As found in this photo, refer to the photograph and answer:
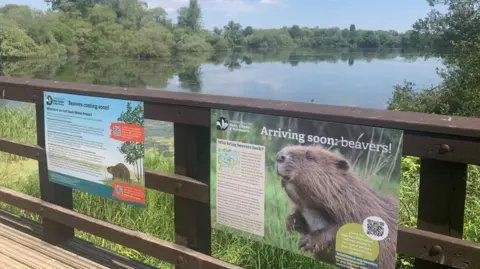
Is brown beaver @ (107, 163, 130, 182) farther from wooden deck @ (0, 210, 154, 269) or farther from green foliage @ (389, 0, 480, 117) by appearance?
green foliage @ (389, 0, 480, 117)

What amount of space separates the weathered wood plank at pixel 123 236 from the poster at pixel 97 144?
164mm

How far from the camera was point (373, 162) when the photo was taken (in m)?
1.81

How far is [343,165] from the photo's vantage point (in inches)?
74.4

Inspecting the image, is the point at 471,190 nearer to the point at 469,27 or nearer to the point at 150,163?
the point at 150,163

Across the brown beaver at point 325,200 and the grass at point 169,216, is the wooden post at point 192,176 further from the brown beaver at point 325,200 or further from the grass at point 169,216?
the grass at point 169,216

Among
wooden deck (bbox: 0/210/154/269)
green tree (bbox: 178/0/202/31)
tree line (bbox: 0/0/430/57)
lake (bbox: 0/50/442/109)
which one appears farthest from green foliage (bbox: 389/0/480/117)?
green tree (bbox: 178/0/202/31)

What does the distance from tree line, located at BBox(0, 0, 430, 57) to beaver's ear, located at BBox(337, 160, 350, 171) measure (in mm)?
56729

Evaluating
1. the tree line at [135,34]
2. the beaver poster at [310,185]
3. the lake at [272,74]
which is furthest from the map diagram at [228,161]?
the tree line at [135,34]

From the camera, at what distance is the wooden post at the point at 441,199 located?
5.65 feet

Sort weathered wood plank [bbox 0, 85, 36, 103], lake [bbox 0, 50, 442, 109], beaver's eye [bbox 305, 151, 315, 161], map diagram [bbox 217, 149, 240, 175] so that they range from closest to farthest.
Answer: beaver's eye [bbox 305, 151, 315, 161]
map diagram [bbox 217, 149, 240, 175]
weathered wood plank [bbox 0, 85, 36, 103]
lake [bbox 0, 50, 442, 109]

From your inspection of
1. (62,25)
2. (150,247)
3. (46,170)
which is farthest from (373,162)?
(62,25)

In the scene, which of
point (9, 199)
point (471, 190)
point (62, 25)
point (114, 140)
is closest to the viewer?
point (114, 140)

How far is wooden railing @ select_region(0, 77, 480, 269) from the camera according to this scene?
1709 mm

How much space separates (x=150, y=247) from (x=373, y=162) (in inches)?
50.0
